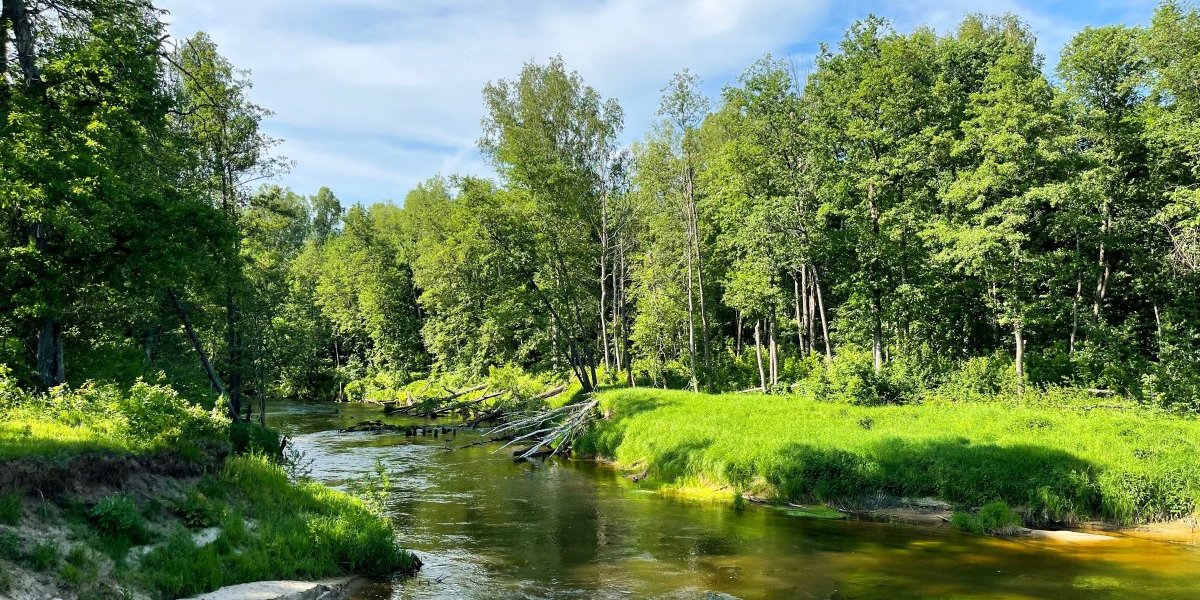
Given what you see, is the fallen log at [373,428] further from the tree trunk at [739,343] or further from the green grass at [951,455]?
the tree trunk at [739,343]

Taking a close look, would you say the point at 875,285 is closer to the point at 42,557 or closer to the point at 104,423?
the point at 104,423

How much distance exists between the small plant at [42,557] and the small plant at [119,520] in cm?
115

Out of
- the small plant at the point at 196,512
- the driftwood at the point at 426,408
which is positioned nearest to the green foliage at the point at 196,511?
the small plant at the point at 196,512

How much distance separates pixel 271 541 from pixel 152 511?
188cm

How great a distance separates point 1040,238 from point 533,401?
95.0ft

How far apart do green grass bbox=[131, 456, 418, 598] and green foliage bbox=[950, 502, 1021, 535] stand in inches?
516

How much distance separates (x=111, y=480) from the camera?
11102 millimetres

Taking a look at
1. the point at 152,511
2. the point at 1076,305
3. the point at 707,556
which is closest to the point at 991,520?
the point at 707,556

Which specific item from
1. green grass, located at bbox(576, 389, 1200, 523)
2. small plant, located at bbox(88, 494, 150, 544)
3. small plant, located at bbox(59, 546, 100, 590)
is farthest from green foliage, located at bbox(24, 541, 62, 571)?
green grass, located at bbox(576, 389, 1200, 523)

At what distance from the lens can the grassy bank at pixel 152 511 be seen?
927 centimetres

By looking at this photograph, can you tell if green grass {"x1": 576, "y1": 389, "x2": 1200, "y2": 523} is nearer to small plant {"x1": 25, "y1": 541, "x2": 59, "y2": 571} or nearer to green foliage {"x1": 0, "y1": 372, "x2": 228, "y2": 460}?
green foliage {"x1": 0, "y1": 372, "x2": 228, "y2": 460}

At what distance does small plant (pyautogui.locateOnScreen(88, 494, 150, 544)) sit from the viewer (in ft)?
33.4

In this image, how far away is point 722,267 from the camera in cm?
4356

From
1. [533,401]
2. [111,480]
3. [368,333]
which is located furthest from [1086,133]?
[368,333]
